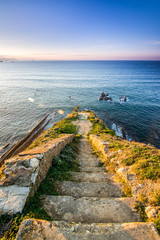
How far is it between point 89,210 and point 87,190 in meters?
1.28

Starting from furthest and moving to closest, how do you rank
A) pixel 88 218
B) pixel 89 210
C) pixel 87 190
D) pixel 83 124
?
pixel 83 124
pixel 87 190
pixel 89 210
pixel 88 218

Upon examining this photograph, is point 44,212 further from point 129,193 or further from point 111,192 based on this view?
point 129,193

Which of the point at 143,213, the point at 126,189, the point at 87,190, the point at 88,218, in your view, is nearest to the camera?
the point at 88,218

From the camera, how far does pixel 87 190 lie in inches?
227

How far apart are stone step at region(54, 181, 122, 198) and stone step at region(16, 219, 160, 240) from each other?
1875 millimetres

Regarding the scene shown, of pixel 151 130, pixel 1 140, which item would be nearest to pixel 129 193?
pixel 1 140

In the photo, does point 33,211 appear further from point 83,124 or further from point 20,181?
point 83,124

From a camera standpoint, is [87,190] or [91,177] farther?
[91,177]

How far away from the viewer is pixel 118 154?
968cm

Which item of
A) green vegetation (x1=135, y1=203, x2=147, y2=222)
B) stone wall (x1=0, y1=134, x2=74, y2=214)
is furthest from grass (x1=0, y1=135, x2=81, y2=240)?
green vegetation (x1=135, y1=203, x2=147, y2=222)

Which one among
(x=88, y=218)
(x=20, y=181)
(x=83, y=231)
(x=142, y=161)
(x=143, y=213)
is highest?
(x=20, y=181)

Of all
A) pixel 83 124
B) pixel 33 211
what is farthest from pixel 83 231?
pixel 83 124

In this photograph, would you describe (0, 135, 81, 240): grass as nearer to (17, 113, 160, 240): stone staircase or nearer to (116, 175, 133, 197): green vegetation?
(17, 113, 160, 240): stone staircase

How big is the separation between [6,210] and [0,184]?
1250 millimetres
